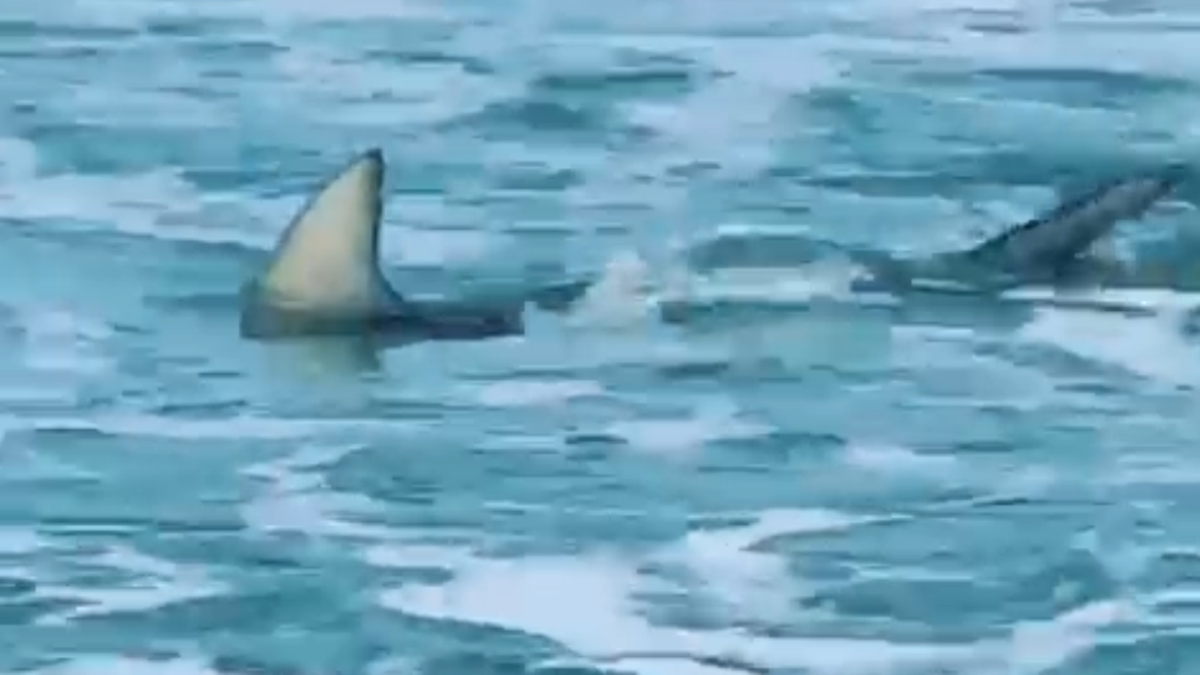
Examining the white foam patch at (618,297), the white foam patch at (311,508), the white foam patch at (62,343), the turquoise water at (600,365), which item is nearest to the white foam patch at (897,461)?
the turquoise water at (600,365)

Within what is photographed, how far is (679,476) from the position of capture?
1.27 meters

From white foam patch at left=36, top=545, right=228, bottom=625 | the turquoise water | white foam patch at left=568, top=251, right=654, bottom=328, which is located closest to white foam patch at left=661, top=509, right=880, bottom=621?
the turquoise water

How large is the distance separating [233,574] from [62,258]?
0.18m

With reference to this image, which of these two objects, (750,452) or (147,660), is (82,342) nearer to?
(147,660)

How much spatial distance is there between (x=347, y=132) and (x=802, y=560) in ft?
0.99

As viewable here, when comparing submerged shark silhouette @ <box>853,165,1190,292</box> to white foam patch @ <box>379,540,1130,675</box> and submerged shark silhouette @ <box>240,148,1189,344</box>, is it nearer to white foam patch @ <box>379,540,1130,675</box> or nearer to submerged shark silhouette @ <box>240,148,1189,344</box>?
submerged shark silhouette @ <box>240,148,1189,344</box>

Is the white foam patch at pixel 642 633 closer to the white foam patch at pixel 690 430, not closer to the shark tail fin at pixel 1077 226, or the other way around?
the white foam patch at pixel 690 430

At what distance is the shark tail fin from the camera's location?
129 cm

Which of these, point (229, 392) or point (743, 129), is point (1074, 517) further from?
point (229, 392)

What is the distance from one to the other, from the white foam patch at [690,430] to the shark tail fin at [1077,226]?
0.45 feet

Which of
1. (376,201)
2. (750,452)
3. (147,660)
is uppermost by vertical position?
(376,201)

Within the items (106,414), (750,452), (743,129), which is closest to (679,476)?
(750,452)

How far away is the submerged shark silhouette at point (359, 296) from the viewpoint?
1.28 meters

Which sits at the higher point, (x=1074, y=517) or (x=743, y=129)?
(x=743, y=129)
